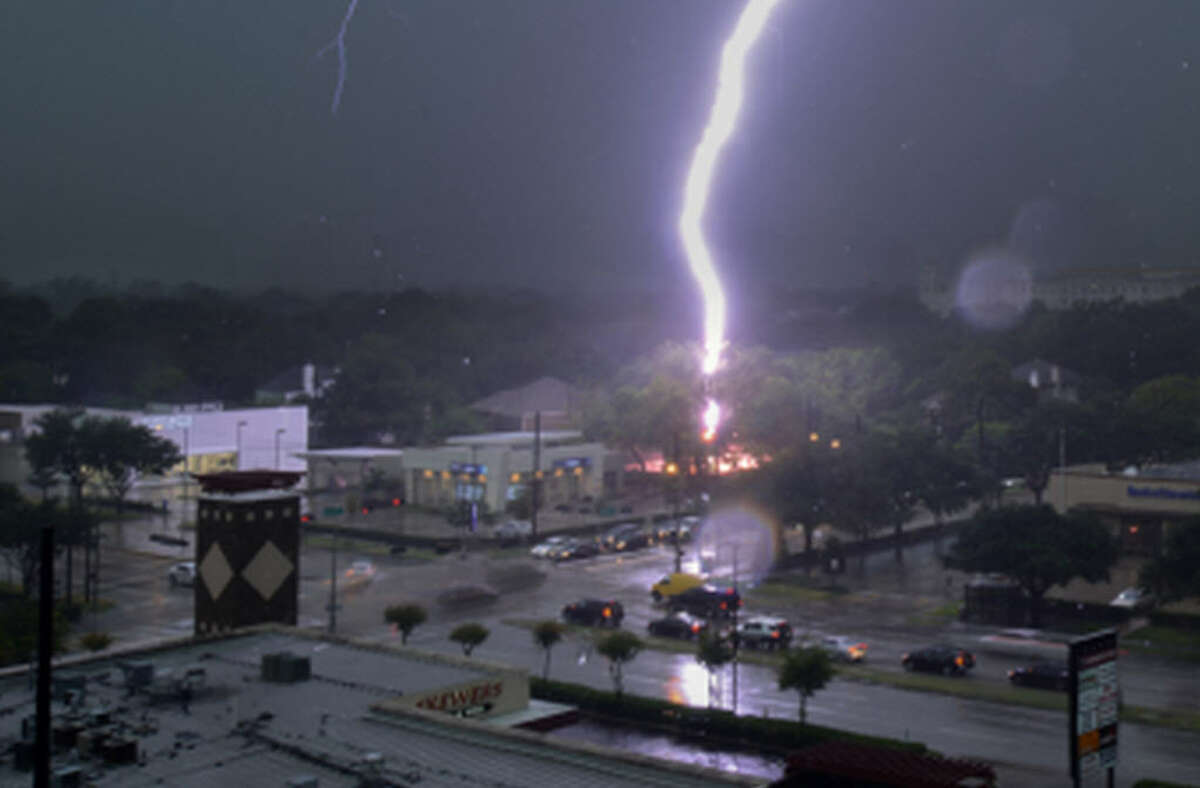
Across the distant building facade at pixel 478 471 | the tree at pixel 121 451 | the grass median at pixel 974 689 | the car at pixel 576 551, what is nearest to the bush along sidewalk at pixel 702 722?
the grass median at pixel 974 689

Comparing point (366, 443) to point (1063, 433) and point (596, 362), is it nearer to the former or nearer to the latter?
point (596, 362)

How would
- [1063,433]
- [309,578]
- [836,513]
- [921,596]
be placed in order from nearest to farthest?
[921,596] < [309,578] < [836,513] < [1063,433]

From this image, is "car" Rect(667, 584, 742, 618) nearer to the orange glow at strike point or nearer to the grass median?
the grass median

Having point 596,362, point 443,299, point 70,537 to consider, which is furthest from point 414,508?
point 443,299

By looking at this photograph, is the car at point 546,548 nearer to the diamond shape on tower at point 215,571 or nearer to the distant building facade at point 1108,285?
the diamond shape on tower at point 215,571

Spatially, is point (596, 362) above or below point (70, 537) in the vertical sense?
above

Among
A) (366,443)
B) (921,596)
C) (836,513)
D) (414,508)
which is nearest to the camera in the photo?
(921,596)

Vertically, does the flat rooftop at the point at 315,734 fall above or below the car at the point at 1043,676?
above

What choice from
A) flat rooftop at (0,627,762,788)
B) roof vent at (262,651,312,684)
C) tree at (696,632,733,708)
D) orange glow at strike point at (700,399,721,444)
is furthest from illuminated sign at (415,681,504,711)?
orange glow at strike point at (700,399,721,444)
